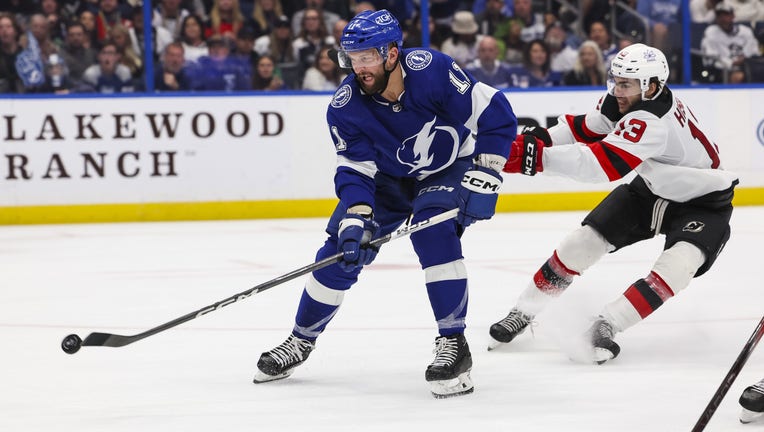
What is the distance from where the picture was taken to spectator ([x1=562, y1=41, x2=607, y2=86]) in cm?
862

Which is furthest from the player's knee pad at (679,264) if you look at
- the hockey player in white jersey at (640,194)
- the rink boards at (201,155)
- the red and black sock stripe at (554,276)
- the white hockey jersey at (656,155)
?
the rink boards at (201,155)

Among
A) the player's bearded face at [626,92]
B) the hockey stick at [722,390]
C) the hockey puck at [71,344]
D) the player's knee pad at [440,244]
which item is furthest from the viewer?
the player's bearded face at [626,92]

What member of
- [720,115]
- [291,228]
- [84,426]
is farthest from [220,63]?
[84,426]

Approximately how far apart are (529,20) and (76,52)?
128 inches

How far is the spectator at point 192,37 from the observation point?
8.35m

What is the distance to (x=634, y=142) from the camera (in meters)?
3.49

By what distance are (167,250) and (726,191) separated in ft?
12.0

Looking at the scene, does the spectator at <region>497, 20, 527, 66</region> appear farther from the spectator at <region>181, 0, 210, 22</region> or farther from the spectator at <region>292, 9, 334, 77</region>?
the spectator at <region>181, 0, 210, 22</region>

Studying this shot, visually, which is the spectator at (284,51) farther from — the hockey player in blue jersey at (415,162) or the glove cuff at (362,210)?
the glove cuff at (362,210)

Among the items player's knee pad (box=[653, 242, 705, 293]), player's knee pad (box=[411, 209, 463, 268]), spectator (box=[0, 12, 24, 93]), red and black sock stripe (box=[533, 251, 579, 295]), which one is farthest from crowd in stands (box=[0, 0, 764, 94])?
player's knee pad (box=[411, 209, 463, 268])

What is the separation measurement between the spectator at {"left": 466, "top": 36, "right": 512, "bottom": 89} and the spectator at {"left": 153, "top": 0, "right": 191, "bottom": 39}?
2085 mm

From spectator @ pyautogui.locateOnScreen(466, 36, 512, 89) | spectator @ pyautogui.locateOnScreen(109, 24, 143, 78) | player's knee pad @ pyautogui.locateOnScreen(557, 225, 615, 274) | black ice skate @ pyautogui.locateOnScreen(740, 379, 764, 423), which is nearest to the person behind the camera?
black ice skate @ pyautogui.locateOnScreen(740, 379, 764, 423)

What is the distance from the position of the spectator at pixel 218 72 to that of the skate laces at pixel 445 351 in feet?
18.1

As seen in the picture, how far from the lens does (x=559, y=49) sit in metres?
8.75
